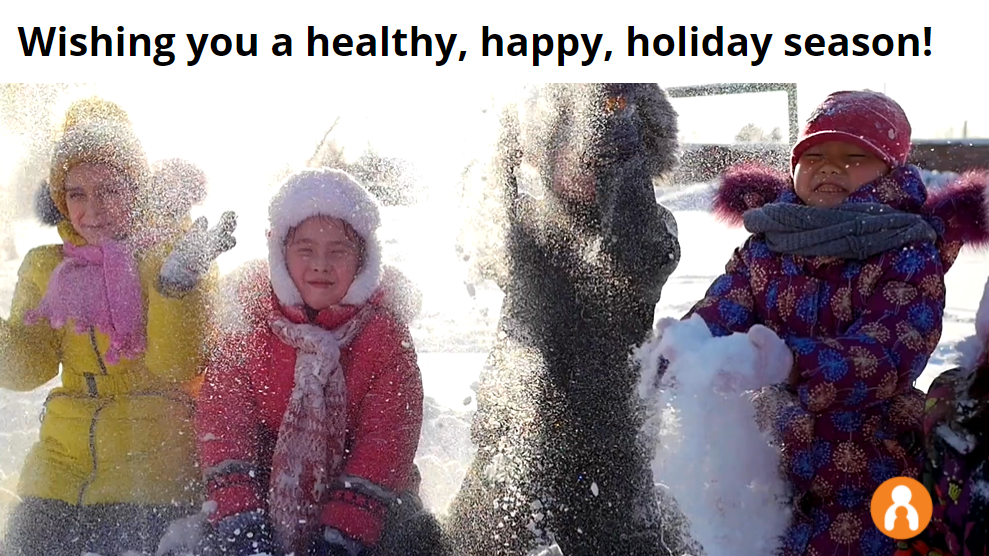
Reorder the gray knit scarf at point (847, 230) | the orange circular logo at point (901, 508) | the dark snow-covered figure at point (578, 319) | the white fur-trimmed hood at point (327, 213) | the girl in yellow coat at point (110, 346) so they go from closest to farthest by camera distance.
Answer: the orange circular logo at point (901, 508)
the gray knit scarf at point (847, 230)
the dark snow-covered figure at point (578, 319)
the white fur-trimmed hood at point (327, 213)
the girl in yellow coat at point (110, 346)

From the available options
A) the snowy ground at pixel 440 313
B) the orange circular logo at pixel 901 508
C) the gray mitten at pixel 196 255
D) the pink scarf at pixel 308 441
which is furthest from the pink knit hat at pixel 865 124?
the gray mitten at pixel 196 255

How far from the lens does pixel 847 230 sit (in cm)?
175

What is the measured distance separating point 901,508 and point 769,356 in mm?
309

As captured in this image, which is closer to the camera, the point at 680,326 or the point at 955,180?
the point at 680,326

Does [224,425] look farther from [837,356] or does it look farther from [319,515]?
[837,356]

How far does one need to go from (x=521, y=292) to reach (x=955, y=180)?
2.65 feet

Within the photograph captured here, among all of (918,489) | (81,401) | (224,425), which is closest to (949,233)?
(918,489)

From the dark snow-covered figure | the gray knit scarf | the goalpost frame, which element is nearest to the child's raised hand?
the gray knit scarf

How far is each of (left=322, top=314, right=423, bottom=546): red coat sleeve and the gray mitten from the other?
0.37 m

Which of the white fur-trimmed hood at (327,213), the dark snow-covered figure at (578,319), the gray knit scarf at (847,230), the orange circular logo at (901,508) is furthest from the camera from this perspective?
the white fur-trimmed hood at (327,213)

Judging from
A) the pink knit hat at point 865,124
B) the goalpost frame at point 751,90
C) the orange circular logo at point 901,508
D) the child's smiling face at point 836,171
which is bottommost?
the orange circular logo at point 901,508

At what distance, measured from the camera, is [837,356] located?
168 centimetres

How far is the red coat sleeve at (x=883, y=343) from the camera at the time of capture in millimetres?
1685

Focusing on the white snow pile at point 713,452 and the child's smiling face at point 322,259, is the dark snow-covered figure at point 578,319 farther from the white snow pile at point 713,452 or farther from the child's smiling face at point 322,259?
the child's smiling face at point 322,259
